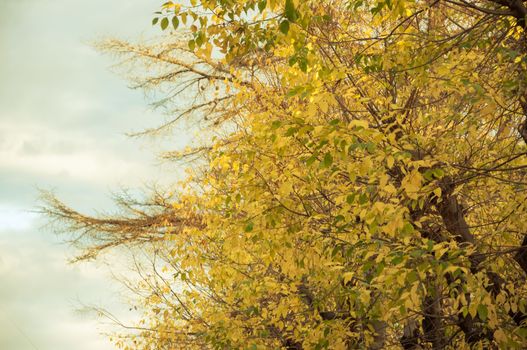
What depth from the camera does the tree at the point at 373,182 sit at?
531 centimetres

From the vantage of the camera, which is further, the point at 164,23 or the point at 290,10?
the point at 164,23

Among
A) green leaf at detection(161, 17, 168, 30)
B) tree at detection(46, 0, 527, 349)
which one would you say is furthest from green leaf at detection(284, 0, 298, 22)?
green leaf at detection(161, 17, 168, 30)

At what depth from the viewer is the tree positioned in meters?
5.31

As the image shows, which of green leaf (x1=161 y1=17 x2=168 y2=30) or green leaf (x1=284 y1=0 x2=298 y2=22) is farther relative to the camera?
green leaf (x1=161 y1=17 x2=168 y2=30)

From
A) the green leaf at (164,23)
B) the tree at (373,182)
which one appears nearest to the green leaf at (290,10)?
the tree at (373,182)

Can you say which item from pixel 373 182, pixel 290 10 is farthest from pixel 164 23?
pixel 373 182

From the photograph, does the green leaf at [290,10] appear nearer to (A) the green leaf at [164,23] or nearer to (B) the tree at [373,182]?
(B) the tree at [373,182]

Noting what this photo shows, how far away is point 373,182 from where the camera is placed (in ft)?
20.3

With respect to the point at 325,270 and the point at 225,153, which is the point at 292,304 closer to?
the point at 325,270

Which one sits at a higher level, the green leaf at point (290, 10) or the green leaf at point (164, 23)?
the green leaf at point (164, 23)

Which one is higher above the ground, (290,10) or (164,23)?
(164,23)

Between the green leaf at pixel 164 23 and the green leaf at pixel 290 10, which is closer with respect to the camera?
the green leaf at pixel 290 10

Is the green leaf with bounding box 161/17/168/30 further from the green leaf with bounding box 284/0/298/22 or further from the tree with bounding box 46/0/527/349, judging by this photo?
the green leaf with bounding box 284/0/298/22

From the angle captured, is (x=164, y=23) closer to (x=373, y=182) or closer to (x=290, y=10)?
(x=290, y=10)
